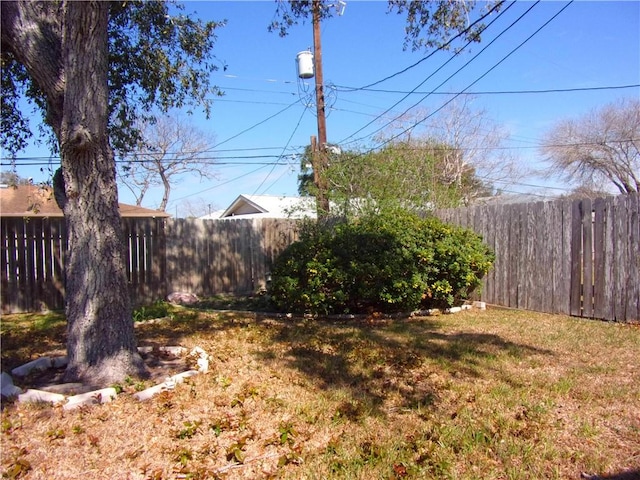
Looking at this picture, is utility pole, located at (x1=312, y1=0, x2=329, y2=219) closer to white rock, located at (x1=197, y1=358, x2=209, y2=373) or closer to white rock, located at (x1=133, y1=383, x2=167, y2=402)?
white rock, located at (x1=197, y1=358, x2=209, y2=373)

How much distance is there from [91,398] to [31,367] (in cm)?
141

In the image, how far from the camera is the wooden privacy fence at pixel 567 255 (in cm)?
640

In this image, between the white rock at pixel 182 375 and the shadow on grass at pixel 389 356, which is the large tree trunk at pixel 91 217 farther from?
the shadow on grass at pixel 389 356

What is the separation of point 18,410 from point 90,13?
10.8 ft

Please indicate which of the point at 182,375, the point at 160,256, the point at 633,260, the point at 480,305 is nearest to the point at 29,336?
the point at 182,375

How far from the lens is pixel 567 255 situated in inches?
283

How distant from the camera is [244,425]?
353 centimetres

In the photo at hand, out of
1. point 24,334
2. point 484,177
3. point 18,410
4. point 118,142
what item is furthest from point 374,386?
point 484,177

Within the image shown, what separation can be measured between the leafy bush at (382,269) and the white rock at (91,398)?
3.84m

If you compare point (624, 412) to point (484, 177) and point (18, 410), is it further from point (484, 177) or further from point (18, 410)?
point (484, 177)

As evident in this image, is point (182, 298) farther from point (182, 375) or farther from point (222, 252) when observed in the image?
point (182, 375)

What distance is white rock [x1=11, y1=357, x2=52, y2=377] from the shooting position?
15.5 feet

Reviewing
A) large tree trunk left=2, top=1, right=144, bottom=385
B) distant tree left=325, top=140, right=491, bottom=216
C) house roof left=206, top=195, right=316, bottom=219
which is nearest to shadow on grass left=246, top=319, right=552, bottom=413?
large tree trunk left=2, top=1, right=144, bottom=385

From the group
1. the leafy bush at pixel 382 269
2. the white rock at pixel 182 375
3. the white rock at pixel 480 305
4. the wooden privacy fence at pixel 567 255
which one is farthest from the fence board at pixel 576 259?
the white rock at pixel 182 375
